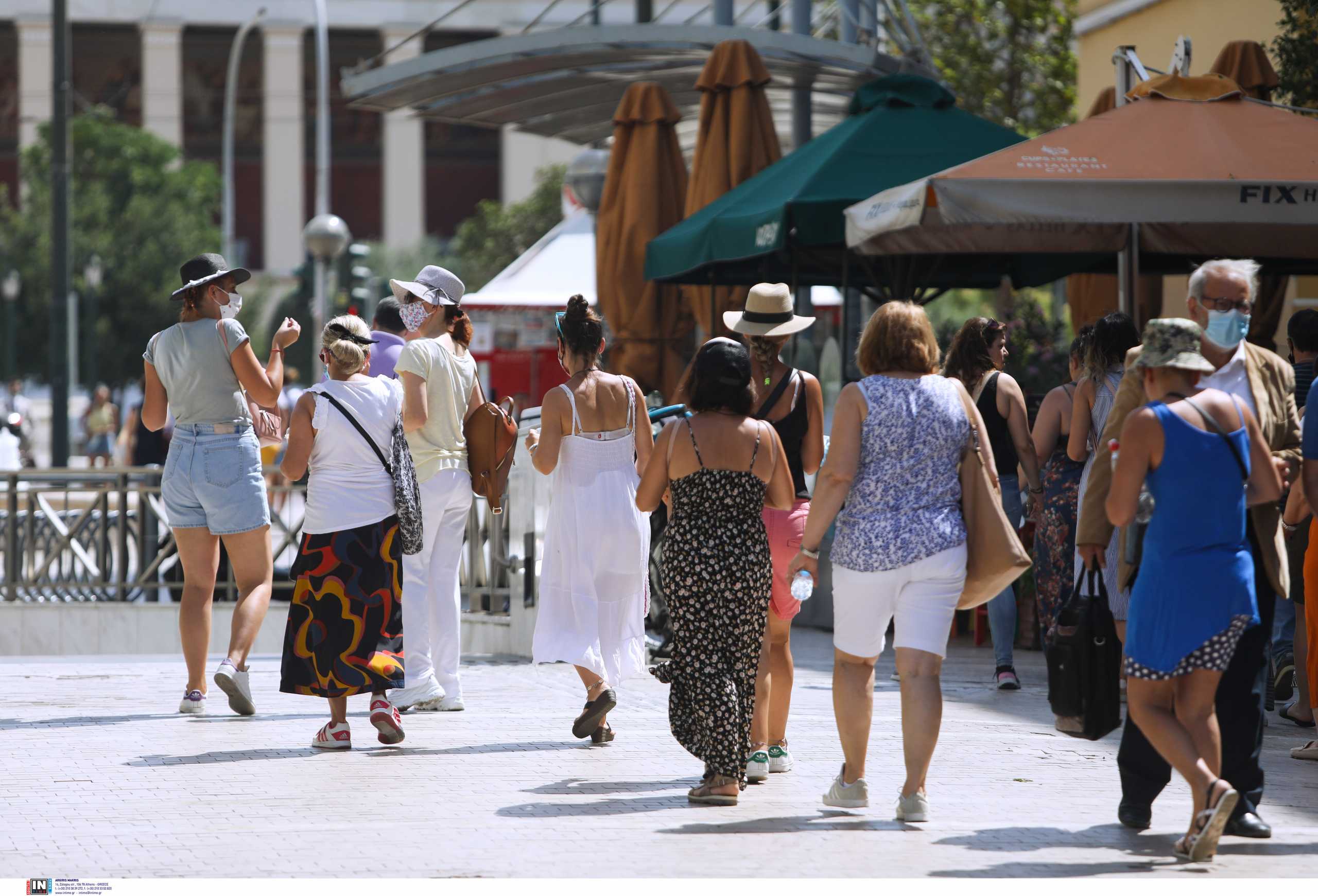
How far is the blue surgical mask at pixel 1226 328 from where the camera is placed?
5.91 m

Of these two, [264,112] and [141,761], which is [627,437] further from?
[264,112]

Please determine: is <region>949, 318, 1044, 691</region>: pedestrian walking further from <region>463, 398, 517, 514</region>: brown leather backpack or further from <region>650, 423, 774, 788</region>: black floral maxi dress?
<region>650, 423, 774, 788</region>: black floral maxi dress

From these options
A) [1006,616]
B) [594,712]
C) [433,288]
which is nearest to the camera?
[594,712]

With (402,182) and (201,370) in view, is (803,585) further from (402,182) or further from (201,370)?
(402,182)

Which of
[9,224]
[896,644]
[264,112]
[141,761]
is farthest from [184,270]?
[264,112]

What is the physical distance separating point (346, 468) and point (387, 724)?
3.50ft

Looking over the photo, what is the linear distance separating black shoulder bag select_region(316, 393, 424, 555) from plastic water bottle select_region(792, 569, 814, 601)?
2.26 meters

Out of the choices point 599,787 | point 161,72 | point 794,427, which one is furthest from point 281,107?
point 599,787

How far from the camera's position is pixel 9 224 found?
5547 cm

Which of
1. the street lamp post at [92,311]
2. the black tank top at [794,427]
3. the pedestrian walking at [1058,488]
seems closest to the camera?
the black tank top at [794,427]

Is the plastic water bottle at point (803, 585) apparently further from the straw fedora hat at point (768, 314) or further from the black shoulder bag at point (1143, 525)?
the straw fedora hat at point (768, 314)

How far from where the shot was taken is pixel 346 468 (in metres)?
7.73

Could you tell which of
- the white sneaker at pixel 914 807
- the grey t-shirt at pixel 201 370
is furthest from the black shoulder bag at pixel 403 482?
the white sneaker at pixel 914 807

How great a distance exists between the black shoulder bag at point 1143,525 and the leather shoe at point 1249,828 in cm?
81
